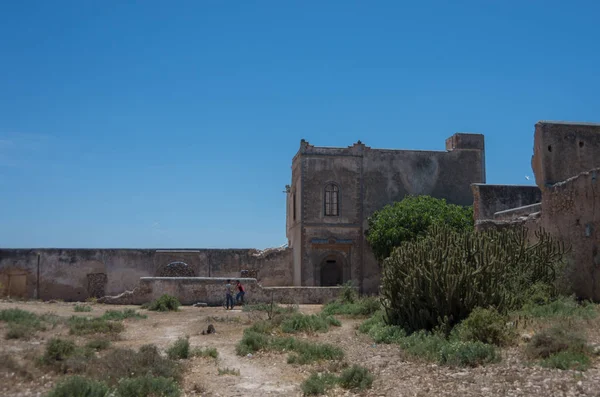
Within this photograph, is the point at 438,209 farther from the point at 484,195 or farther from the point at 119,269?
the point at 119,269

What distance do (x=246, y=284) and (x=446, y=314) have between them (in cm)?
1396

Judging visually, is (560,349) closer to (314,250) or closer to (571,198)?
(571,198)

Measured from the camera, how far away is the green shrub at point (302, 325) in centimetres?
1501

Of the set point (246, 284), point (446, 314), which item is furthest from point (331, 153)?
point (446, 314)

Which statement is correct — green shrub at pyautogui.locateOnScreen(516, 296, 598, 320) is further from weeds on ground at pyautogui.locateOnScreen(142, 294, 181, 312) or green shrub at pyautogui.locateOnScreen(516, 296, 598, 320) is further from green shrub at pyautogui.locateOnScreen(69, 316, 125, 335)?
weeds on ground at pyautogui.locateOnScreen(142, 294, 181, 312)

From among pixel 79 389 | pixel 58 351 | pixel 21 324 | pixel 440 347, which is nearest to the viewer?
pixel 79 389

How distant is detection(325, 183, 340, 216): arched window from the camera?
101 ft

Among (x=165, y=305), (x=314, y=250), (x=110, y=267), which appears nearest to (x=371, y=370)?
(x=165, y=305)

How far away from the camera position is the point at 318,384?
8.41 m

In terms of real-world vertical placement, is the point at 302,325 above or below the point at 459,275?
below

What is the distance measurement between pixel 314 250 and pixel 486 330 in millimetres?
20165

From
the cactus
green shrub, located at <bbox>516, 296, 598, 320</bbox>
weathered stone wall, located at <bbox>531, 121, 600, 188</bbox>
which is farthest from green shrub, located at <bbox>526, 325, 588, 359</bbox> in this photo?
weathered stone wall, located at <bbox>531, 121, 600, 188</bbox>

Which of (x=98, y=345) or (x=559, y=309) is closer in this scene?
(x=98, y=345)

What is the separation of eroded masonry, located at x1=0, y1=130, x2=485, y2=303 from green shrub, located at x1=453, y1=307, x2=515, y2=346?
63.7 feet
